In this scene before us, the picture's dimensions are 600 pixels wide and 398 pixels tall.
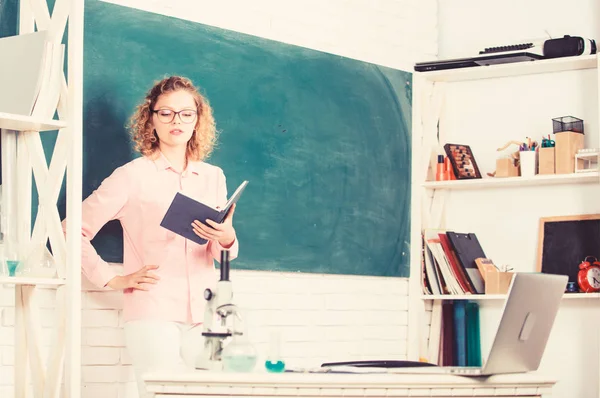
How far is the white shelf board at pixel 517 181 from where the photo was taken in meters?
5.14

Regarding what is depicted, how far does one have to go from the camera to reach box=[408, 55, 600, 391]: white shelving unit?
539 cm

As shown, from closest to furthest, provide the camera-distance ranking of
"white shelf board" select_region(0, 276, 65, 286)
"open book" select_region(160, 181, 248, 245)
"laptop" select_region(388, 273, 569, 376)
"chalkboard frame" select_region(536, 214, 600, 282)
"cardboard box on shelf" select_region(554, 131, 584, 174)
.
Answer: "laptop" select_region(388, 273, 569, 376)
"white shelf board" select_region(0, 276, 65, 286)
"open book" select_region(160, 181, 248, 245)
"cardboard box on shelf" select_region(554, 131, 584, 174)
"chalkboard frame" select_region(536, 214, 600, 282)

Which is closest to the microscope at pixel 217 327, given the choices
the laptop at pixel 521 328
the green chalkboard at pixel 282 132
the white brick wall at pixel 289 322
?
the laptop at pixel 521 328

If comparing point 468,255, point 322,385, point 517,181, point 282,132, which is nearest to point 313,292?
point 282,132

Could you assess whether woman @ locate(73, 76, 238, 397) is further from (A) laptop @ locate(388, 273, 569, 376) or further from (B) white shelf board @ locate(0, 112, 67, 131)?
(A) laptop @ locate(388, 273, 569, 376)

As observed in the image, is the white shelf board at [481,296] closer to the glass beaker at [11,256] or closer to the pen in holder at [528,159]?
the pen in holder at [528,159]

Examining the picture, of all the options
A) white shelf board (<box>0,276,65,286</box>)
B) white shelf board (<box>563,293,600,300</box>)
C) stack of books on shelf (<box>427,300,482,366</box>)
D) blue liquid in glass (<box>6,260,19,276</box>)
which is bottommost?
stack of books on shelf (<box>427,300,482,366</box>)

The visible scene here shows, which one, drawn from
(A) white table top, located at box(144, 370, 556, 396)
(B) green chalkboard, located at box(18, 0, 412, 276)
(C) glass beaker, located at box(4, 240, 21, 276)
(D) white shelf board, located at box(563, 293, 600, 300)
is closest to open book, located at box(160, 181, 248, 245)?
(B) green chalkboard, located at box(18, 0, 412, 276)

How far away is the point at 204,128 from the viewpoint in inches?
179

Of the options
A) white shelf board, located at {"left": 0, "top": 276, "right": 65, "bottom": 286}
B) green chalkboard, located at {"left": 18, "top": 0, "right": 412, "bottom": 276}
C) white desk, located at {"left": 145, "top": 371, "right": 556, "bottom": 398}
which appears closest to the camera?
white desk, located at {"left": 145, "top": 371, "right": 556, "bottom": 398}

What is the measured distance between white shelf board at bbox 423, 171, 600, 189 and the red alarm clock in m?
0.45

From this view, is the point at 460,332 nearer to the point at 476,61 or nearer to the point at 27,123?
the point at 476,61

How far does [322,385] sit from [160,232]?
67.6 inches

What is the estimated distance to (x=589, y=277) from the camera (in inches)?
201
